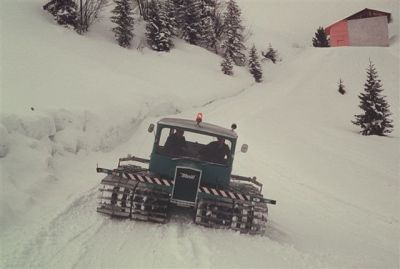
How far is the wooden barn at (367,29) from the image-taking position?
61.9 m

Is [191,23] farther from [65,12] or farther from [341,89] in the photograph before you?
[341,89]

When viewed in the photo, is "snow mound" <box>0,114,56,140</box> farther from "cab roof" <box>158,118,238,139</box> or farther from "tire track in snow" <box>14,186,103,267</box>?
"cab roof" <box>158,118,238,139</box>

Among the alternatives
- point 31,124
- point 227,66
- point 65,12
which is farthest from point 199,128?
point 227,66

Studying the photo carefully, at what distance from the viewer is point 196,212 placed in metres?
8.62

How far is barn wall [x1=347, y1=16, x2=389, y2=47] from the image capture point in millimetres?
61875

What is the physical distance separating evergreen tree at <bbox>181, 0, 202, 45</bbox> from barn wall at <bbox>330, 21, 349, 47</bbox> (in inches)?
1134

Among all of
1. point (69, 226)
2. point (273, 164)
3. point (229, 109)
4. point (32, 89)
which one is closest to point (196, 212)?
point (69, 226)

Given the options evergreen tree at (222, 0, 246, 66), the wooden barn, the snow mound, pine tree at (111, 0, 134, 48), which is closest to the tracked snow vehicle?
the snow mound

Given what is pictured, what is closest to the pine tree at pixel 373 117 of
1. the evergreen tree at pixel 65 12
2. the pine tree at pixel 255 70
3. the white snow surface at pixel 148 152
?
the white snow surface at pixel 148 152

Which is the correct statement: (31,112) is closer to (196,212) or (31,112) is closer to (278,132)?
(196,212)

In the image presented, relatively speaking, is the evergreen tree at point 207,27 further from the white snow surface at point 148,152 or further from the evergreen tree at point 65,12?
the evergreen tree at point 65,12

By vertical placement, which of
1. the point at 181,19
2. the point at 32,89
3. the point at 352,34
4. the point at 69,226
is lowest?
the point at 69,226

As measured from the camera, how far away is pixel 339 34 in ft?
218

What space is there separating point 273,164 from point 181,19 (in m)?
37.3
